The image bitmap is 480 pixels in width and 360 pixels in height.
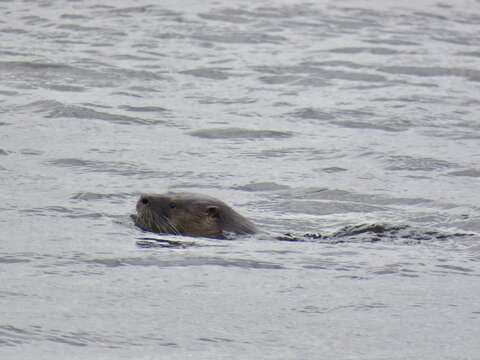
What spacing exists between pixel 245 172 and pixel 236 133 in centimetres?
211

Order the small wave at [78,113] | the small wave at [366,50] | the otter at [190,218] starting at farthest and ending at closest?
the small wave at [366,50], the small wave at [78,113], the otter at [190,218]

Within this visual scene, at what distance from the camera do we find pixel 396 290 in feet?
25.8

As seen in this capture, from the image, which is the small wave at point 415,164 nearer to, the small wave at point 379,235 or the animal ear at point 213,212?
the small wave at point 379,235

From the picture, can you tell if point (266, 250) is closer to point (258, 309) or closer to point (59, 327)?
point (258, 309)

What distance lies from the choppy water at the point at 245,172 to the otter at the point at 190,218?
0.25 m

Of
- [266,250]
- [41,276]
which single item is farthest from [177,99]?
[41,276]

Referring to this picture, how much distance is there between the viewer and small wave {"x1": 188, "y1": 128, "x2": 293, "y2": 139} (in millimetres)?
14057

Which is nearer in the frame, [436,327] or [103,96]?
[436,327]

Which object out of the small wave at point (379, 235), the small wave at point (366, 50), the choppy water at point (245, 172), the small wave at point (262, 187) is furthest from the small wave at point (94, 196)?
the small wave at point (366, 50)

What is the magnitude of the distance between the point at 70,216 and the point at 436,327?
3564mm

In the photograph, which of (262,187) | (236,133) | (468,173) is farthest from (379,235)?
(236,133)

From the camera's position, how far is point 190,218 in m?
9.64

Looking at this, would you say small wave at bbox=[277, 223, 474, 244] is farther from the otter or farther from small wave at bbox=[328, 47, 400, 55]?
small wave at bbox=[328, 47, 400, 55]

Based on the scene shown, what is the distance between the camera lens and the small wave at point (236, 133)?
14057 millimetres
